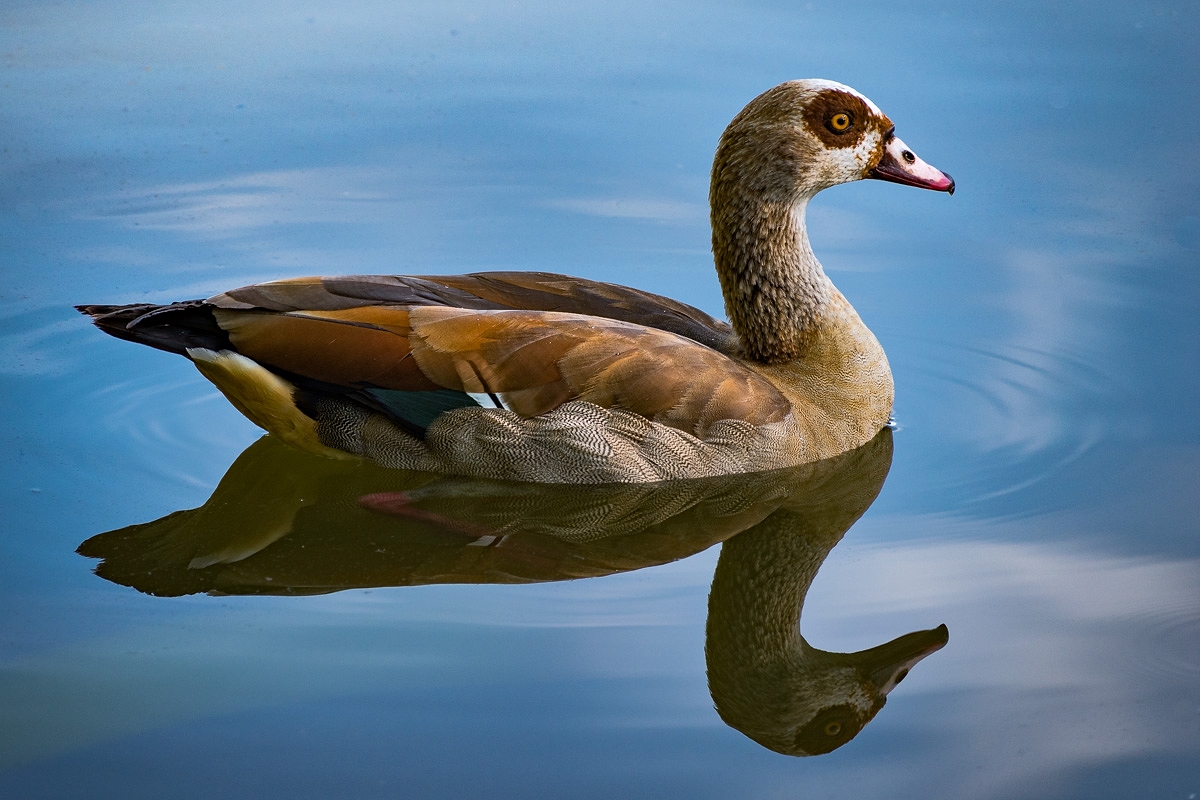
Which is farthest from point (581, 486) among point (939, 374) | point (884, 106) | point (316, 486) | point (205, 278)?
point (884, 106)

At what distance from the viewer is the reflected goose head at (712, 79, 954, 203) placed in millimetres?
6180

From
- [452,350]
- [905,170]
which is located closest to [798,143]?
[905,170]

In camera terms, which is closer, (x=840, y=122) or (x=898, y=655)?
(x=898, y=655)

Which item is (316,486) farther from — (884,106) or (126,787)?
(884,106)

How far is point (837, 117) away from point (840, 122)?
0.03 metres

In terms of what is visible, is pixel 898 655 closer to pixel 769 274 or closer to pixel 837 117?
pixel 769 274

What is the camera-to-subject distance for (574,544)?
5.66 meters

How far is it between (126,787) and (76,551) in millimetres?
1483

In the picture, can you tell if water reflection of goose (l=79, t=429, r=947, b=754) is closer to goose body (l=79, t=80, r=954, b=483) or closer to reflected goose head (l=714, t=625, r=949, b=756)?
reflected goose head (l=714, t=625, r=949, b=756)

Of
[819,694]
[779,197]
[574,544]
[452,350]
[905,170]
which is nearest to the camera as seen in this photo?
[819,694]

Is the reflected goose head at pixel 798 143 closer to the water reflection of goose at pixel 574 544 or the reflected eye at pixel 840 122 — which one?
the reflected eye at pixel 840 122

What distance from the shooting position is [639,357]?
5875 mm

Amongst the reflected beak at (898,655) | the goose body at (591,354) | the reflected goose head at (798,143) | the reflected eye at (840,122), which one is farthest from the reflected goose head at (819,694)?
the reflected eye at (840,122)

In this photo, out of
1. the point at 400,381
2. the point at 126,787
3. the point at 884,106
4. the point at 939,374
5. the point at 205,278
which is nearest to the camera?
the point at 126,787
